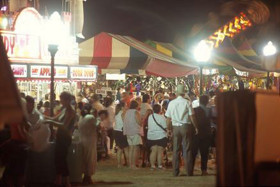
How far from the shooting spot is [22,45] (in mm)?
18031

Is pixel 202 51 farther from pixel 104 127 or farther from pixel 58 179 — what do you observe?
pixel 58 179

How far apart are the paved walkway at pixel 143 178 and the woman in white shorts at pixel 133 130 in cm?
39

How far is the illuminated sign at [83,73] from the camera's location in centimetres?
1767

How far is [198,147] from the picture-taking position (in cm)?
1395

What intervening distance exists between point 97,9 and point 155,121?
4053cm

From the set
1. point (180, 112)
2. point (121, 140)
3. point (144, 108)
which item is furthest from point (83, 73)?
point (180, 112)

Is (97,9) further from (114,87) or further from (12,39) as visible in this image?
(12,39)

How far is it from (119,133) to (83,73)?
11.1 ft

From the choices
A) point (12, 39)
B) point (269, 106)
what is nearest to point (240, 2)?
point (269, 106)

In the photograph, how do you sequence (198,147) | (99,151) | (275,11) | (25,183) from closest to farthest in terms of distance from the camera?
1. (275,11)
2. (25,183)
3. (198,147)
4. (99,151)

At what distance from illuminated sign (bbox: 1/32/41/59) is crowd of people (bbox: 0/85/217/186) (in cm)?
214

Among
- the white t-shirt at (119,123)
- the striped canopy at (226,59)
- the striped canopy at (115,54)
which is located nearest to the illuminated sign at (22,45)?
the striped canopy at (115,54)

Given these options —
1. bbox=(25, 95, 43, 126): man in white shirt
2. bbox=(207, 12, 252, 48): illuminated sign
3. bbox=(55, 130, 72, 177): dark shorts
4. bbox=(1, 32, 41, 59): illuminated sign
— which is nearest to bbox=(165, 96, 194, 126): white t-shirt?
bbox=(207, 12, 252, 48): illuminated sign

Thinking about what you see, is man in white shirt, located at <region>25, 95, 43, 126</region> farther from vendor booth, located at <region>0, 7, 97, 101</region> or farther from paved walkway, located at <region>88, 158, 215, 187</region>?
vendor booth, located at <region>0, 7, 97, 101</region>
